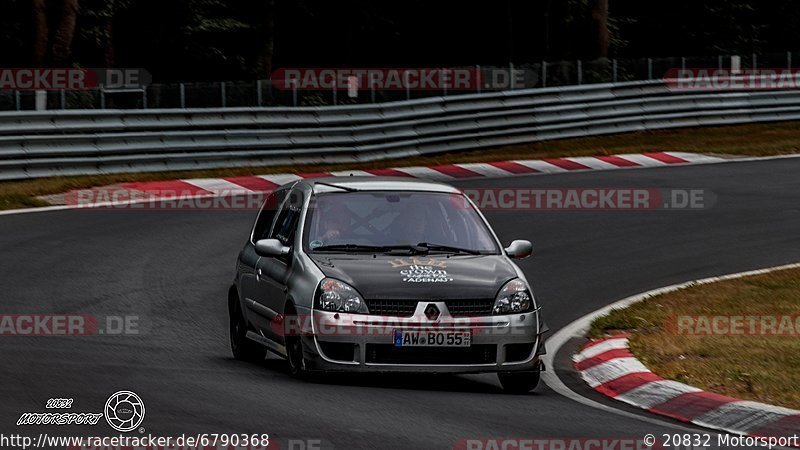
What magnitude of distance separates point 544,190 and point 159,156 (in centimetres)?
627

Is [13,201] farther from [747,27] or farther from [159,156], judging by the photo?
[747,27]

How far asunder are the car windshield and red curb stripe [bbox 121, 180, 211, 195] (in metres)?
11.6

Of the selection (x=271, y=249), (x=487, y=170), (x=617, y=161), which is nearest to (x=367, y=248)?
(x=271, y=249)

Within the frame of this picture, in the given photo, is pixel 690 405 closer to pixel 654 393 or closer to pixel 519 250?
pixel 654 393

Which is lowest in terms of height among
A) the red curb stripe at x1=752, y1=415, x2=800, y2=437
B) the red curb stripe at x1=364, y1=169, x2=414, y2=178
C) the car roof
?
the red curb stripe at x1=752, y1=415, x2=800, y2=437

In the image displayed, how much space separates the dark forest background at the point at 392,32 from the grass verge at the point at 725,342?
3327cm

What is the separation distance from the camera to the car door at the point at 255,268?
1142cm

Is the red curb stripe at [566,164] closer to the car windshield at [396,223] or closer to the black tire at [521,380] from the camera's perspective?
the car windshield at [396,223]

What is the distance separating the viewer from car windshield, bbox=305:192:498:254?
36.6ft

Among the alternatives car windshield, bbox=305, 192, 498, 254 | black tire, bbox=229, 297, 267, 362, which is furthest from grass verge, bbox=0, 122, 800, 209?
car windshield, bbox=305, 192, 498, 254

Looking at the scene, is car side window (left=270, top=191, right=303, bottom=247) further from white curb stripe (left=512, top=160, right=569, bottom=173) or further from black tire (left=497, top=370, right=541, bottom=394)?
white curb stripe (left=512, top=160, right=569, bottom=173)

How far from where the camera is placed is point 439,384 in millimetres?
10852

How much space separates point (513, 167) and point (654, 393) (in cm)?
1627

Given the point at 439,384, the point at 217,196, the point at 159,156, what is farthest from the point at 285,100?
the point at 439,384
